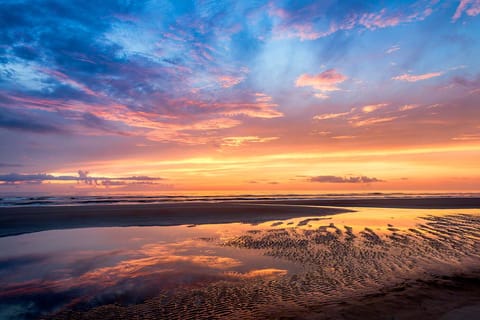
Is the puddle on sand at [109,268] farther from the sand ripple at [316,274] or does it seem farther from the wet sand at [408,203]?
the wet sand at [408,203]

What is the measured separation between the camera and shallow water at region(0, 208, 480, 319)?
809 centimetres

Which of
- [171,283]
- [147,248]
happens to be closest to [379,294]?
[171,283]

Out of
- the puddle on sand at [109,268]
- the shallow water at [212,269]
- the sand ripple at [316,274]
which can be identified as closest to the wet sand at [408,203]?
the shallow water at [212,269]

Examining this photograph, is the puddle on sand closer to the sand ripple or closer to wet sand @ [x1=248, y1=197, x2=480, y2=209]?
the sand ripple

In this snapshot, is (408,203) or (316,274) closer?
(316,274)

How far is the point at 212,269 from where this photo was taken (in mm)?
11508

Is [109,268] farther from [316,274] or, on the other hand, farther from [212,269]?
[316,274]

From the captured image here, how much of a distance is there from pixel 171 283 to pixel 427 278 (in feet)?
27.6

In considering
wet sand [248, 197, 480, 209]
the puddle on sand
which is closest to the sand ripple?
the puddle on sand

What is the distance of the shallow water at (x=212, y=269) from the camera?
8094 millimetres

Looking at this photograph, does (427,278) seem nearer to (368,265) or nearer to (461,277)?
(461,277)

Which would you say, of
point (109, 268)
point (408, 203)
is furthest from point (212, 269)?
point (408, 203)

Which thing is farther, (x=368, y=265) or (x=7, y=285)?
(x=368, y=265)

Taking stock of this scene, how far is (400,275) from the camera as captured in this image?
10.2m
